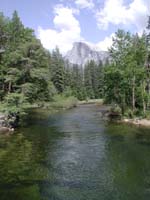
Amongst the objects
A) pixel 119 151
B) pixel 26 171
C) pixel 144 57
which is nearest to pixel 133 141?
pixel 119 151

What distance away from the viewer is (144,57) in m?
49.2

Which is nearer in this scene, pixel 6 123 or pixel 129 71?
pixel 6 123

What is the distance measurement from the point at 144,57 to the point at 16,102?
2162 centimetres

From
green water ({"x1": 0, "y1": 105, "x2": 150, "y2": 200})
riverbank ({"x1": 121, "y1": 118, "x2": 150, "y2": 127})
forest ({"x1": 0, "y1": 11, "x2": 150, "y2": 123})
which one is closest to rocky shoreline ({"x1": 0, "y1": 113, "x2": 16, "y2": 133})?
green water ({"x1": 0, "y1": 105, "x2": 150, "y2": 200})

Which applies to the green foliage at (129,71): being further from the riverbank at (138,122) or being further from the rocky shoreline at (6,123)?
the rocky shoreline at (6,123)

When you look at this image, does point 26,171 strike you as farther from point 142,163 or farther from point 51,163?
point 142,163

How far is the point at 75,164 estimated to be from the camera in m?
23.9

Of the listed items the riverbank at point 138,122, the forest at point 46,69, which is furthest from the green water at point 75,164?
the forest at point 46,69

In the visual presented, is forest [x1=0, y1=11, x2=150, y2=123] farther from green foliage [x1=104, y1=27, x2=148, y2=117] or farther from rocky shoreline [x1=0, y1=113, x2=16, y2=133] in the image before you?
rocky shoreline [x1=0, y1=113, x2=16, y2=133]

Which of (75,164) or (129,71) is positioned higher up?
(129,71)

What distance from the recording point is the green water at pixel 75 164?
18.0 metres

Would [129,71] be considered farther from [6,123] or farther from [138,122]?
[6,123]

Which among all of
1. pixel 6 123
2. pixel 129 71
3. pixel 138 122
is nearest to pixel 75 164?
pixel 6 123

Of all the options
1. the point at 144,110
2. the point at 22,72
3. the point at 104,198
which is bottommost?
the point at 104,198
